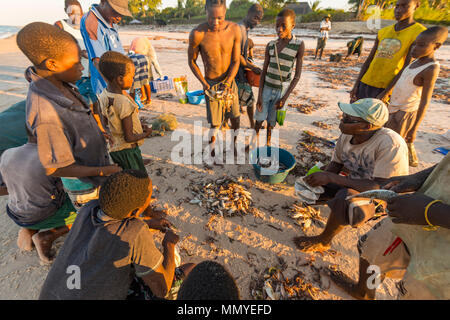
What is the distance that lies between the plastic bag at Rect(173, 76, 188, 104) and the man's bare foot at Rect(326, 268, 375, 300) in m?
7.08

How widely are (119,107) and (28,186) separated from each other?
53.6 inches

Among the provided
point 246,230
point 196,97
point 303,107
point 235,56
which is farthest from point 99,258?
point 303,107

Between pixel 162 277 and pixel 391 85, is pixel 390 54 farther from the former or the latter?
pixel 162 277

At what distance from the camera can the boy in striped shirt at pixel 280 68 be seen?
3.83 meters

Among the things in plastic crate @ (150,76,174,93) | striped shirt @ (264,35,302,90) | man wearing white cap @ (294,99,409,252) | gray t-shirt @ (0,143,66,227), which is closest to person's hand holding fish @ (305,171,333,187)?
man wearing white cap @ (294,99,409,252)

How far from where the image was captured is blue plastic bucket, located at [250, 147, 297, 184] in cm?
381

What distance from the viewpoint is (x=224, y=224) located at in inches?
132

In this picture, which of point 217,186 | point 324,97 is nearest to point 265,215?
point 217,186

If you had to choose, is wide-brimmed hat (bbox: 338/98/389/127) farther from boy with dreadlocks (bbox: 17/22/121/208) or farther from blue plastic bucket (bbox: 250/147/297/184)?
boy with dreadlocks (bbox: 17/22/121/208)

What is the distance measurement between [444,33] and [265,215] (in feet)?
13.3

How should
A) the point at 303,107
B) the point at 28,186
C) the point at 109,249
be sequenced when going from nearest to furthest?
the point at 109,249 < the point at 28,186 < the point at 303,107

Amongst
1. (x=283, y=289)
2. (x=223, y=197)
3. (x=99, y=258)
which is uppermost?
(x=99, y=258)

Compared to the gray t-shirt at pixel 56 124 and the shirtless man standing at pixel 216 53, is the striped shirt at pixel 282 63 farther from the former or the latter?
the gray t-shirt at pixel 56 124

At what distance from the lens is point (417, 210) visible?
4.63ft
